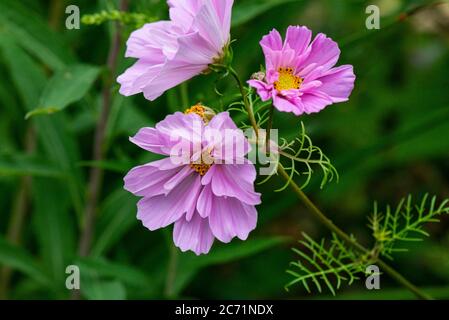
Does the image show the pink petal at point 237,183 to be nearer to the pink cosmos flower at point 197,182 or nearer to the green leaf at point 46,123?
the pink cosmos flower at point 197,182

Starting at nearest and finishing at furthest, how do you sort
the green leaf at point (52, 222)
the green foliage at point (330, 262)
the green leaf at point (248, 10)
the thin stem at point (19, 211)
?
1. the green foliage at point (330, 262)
2. the green leaf at point (248, 10)
3. the green leaf at point (52, 222)
4. the thin stem at point (19, 211)

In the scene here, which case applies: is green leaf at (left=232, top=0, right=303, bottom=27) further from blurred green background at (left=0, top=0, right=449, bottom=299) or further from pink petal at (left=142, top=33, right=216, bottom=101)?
pink petal at (left=142, top=33, right=216, bottom=101)

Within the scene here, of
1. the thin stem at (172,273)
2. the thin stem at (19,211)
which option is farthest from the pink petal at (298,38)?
the thin stem at (19,211)

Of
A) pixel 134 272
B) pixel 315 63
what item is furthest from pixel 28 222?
pixel 315 63
